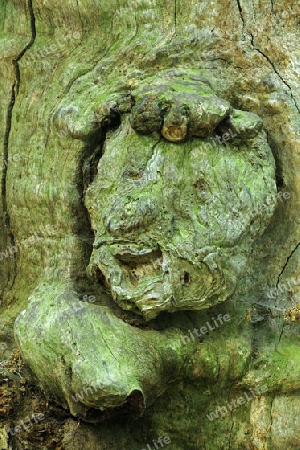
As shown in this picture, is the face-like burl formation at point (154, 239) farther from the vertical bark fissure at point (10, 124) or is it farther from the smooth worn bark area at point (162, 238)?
the vertical bark fissure at point (10, 124)

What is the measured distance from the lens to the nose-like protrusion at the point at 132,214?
2898 mm

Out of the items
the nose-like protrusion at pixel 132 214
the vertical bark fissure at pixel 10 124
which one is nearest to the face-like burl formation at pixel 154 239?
the nose-like protrusion at pixel 132 214

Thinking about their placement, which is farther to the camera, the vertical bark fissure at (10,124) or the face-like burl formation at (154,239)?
the vertical bark fissure at (10,124)

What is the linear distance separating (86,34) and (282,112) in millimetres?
1289

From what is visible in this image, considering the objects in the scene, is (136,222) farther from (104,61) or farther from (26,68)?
(26,68)

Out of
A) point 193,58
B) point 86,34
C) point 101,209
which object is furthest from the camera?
point 86,34

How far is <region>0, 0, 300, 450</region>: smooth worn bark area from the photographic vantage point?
2.91 metres

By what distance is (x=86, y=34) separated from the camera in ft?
12.3

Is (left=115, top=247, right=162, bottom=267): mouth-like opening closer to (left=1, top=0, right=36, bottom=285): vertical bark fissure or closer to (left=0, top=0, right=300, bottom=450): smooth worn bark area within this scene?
(left=0, top=0, right=300, bottom=450): smooth worn bark area

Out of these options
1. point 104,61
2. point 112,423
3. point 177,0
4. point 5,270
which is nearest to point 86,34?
point 104,61

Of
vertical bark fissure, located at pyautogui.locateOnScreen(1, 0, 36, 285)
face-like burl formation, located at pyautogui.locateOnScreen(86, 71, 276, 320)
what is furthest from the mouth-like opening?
vertical bark fissure, located at pyautogui.locateOnScreen(1, 0, 36, 285)

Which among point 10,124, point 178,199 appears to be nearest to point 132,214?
point 178,199

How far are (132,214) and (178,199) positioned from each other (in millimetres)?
255

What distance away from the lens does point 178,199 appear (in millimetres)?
3010
